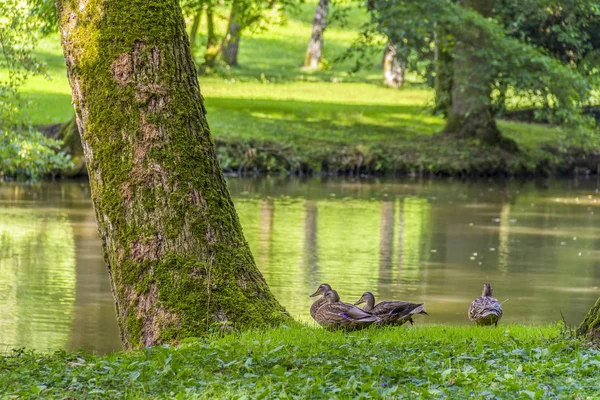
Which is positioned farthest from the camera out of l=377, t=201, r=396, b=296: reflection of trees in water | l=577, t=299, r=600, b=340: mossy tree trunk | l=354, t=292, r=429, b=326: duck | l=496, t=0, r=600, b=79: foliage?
l=496, t=0, r=600, b=79: foliage

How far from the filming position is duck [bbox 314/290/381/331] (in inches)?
443

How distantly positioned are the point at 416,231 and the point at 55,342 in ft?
40.3

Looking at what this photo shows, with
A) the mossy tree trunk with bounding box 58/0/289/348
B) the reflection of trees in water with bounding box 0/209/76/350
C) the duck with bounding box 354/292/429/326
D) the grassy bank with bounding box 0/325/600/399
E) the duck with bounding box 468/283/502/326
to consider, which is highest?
the mossy tree trunk with bounding box 58/0/289/348

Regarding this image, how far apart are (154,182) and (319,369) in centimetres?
293

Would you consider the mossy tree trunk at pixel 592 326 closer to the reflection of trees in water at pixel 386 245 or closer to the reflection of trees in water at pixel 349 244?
the reflection of trees in water at pixel 349 244

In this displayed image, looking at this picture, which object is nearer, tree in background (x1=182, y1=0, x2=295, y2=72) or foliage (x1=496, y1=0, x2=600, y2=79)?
tree in background (x1=182, y1=0, x2=295, y2=72)

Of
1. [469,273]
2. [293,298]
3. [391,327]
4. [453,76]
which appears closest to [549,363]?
[391,327]

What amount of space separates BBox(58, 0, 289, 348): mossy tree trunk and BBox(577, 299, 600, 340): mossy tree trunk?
288cm

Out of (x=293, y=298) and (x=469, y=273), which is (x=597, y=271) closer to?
(x=469, y=273)

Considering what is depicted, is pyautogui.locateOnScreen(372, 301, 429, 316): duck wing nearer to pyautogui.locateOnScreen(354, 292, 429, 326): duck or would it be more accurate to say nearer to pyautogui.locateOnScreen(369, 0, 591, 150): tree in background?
pyautogui.locateOnScreen(354, 292, 429, 326): duck

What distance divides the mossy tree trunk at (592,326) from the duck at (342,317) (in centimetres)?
209

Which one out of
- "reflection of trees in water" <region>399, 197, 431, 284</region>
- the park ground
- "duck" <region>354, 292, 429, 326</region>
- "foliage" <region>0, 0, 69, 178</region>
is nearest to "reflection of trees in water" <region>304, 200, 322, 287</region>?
"reflection of trees in water" <region>399, 197, 431, 284</region>

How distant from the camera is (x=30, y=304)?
52.6 feet

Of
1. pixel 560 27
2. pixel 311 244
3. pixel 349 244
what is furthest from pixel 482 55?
pixel 311 244
